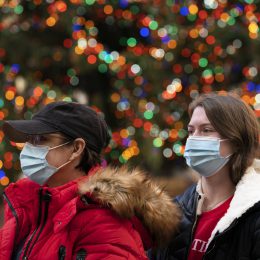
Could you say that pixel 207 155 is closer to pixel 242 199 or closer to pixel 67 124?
pixel 242 199

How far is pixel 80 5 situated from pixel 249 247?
6468 mm

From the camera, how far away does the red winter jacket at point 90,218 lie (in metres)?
2.75

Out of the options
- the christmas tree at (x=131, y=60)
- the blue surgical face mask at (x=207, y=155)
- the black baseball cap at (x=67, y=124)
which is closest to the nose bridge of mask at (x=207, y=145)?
the blue surgical face mask at (x=207, y=155)

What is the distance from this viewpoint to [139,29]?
9.40 metres

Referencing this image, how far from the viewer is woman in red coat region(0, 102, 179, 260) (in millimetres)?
2760

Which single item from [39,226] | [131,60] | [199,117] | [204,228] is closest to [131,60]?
[131,60]

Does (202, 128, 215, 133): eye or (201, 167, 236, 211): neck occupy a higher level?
(202, 128, 215, 133): eye

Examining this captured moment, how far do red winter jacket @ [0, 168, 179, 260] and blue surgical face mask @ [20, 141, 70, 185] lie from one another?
0.06 m

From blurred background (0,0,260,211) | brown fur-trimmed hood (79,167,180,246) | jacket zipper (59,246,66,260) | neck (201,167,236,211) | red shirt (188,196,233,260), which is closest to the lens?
jacket zipper (59,246,66,260)

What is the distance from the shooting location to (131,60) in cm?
862

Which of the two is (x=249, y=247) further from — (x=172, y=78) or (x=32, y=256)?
(x=172, y=78)

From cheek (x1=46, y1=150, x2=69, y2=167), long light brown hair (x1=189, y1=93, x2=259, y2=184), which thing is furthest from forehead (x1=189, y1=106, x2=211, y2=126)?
cheek (x1=46, y1=150, x2=69, y2=167)

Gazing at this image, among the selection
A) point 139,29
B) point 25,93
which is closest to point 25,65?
point 25,93

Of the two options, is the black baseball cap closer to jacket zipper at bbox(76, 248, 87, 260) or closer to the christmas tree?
jacket zipper at bbox(76, 248, 87, 260)
